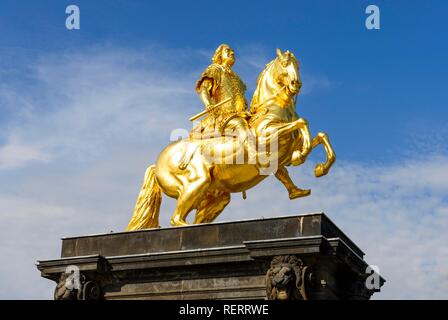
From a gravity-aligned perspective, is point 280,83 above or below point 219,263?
above

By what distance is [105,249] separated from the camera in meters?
16.8

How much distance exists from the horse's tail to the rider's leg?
2.47 meters

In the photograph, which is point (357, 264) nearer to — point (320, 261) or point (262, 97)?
point (320, 261)

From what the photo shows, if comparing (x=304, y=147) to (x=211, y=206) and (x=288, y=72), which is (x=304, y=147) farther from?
(x=211, y=206)

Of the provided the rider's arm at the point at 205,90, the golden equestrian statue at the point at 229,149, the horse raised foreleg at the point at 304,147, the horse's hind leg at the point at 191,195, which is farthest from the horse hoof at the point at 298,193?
the rider's arm at the point at 205,90

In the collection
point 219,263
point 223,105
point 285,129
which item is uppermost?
point 223,105

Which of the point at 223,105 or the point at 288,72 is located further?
the point at 223,105

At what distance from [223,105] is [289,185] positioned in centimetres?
210

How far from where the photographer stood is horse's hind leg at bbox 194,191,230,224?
1778 cm

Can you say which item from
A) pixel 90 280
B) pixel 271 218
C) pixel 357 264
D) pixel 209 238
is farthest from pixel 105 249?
pixel 357 264

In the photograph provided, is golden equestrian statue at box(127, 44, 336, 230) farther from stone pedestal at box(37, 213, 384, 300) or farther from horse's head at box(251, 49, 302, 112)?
stone pedestal at box(37, 213, 384, 300)

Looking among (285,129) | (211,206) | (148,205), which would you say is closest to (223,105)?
(285,129)

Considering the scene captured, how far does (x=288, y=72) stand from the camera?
17.4m
